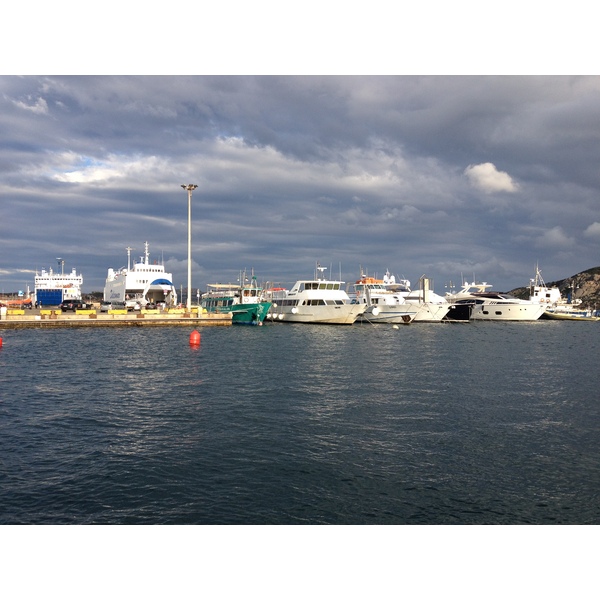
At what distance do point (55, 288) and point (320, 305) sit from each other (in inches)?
3593

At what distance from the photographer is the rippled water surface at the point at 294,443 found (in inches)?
467

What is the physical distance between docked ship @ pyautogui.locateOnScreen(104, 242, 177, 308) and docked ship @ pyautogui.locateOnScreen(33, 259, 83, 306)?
3076cm

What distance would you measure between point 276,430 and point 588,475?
10.5m

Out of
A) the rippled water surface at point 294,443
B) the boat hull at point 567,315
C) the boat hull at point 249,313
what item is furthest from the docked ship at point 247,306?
the boat hull at point 567,315

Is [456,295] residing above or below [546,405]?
above

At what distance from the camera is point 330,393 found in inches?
1021

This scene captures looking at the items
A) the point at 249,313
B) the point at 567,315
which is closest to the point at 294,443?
the point at 249,313

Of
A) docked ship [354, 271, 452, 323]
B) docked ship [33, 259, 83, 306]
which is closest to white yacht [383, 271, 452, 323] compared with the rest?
docked ship [354, 271, 452, 323]

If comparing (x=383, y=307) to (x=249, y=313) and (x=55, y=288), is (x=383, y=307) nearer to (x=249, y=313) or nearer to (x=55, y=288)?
(x=249, y=313)

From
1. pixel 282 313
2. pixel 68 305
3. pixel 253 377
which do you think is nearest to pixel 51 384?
A: pixel 253 377

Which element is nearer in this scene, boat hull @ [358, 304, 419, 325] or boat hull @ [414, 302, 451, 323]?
boat hull @ [358, 304, 419, 325]

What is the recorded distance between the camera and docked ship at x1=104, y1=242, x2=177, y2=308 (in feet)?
333

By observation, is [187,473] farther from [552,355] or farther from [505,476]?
[552,355]

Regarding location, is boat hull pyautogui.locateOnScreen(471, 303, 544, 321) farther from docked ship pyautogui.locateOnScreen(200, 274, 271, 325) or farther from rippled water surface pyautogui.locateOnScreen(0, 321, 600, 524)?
rippled water surface pyautogui.locateOnScreen(0, 321, 600, 524)
